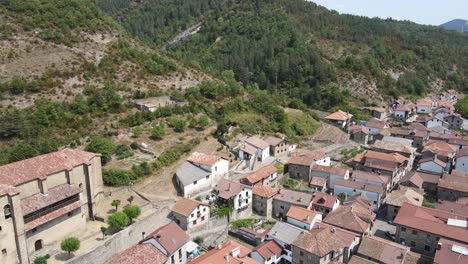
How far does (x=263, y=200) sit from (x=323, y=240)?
934 cm

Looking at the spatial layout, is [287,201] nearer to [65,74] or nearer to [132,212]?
[132,212]

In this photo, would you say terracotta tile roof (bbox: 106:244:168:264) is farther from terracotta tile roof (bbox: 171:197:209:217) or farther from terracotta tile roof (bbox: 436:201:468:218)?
terracotta tile roof (bbox: 436:201:468:218)

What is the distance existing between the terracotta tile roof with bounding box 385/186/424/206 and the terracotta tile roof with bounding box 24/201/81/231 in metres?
30.6

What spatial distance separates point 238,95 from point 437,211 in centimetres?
3647

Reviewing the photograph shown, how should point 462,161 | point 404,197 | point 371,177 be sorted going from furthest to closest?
point 462,161 → point 371,177 → point 404,197

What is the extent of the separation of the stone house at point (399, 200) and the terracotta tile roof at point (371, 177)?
7.50ft

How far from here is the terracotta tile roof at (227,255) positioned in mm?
30062

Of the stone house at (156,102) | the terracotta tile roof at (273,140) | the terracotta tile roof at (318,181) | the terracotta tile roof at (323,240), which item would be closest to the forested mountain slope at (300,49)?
the stone house at (156,102)

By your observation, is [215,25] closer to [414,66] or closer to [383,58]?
[383,58]

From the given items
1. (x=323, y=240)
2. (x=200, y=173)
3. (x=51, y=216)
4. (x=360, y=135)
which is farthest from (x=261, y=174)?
(x=360, y=135)

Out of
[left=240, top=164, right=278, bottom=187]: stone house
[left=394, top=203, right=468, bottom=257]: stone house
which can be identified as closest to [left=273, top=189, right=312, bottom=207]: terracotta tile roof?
[left=240, top=164, right=278, bottom=187]: stone house

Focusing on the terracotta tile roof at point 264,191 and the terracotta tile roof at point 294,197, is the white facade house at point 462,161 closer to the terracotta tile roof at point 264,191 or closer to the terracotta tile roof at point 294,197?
the terracotta tile roof at point 294,197

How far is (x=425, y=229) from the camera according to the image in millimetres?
35500

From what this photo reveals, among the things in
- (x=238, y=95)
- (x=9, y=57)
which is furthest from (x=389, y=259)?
(x=9, y=57)
